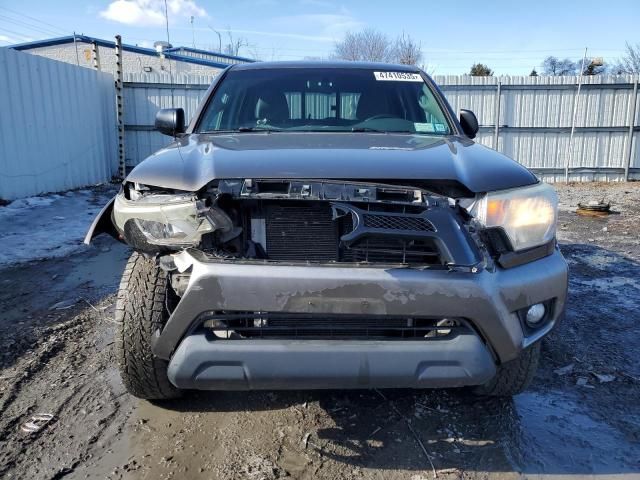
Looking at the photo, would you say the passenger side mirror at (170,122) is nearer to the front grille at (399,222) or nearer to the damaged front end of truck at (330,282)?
the damaged front end of truck at (330,282)

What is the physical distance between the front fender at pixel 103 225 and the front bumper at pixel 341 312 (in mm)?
725

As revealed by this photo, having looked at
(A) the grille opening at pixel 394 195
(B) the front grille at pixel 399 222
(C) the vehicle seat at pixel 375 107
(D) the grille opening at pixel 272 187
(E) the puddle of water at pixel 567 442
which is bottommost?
(E) the puddle of water at pixel 567 442

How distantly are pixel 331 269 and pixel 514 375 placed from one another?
117 centimetres

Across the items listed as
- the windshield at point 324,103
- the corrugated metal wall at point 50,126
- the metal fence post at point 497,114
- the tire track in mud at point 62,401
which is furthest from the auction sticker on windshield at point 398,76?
the metal fence post at point 497,114

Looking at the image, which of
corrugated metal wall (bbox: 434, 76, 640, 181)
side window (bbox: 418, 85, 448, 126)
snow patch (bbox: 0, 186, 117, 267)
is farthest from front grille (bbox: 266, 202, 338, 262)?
corrugated metal wall (bbox: 434, 76, 640, 181)

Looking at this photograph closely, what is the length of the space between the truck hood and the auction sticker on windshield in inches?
48.4

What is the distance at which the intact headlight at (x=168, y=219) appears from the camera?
6.23 ft

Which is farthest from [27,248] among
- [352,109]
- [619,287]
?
[619,287]

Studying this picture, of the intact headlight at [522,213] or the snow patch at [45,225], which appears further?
the snow patch at [45,225]

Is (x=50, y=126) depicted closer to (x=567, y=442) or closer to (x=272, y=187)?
(x=272, y=187)

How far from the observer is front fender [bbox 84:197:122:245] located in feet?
7.80

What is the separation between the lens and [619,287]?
4449mm

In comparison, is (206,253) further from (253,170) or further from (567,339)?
(567,339)

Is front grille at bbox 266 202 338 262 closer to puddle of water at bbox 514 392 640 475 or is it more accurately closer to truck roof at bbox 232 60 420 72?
puddle of water at bbox 514 392 640 475
